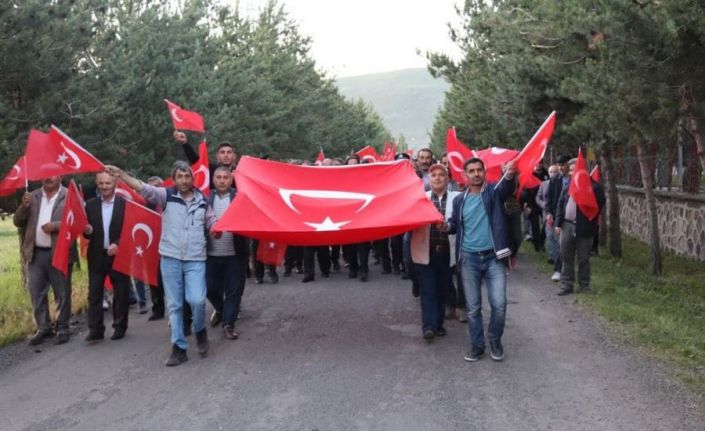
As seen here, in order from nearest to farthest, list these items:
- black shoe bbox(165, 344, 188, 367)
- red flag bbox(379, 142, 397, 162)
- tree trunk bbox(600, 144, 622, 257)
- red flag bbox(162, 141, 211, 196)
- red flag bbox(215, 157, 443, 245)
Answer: black shoe bbox(165, 344, 188, 367) → red flag bbox(215, 157, 443, 245) → red flag bbox(162, 141, 211, 196) → tree trunk bbox(600, 144, 622, 257) → red flag bbox(379, 142, 397, 162)

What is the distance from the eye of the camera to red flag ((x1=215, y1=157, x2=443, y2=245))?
750cm

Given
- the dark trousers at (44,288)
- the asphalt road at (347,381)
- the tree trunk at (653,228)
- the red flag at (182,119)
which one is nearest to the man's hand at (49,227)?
the dark trousers at (44,288)

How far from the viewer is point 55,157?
737 cm

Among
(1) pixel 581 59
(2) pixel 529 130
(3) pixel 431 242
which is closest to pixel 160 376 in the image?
(3) pixel 431 242

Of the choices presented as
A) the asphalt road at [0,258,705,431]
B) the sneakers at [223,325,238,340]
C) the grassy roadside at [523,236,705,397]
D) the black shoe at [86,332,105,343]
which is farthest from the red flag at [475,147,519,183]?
the black shoe at [86,332,105,343]

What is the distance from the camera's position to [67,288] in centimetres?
827

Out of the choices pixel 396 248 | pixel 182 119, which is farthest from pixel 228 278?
pixel 396 248

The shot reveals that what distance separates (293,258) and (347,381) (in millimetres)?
6880

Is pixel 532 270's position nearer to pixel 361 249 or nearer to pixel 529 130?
pixel 361 249

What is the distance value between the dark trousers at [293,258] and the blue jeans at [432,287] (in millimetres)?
5100

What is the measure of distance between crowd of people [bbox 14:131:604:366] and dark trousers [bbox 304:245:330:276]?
257 cm

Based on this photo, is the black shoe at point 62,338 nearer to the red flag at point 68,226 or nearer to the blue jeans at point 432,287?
the red flag at point 68,226

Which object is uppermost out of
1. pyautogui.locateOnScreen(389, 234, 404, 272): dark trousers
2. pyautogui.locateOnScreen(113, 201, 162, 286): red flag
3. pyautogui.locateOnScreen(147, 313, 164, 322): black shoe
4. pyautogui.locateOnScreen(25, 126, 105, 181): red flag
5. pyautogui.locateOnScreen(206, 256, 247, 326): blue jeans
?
pyautogui.locateOnScreen(25, 126, 105, 181): red flag

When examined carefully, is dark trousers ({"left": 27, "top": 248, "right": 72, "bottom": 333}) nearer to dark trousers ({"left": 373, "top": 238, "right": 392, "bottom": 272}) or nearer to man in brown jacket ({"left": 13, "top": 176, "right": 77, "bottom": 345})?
man in brown jacket ({"left": 13, "top": 176, "right": 77, "bottom": 345})
